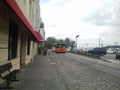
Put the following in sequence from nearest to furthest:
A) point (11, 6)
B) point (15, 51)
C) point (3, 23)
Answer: point (11, 6) < point (3, 23) < point (15, 51)

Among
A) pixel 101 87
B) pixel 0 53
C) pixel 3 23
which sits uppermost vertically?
pixel 3 23

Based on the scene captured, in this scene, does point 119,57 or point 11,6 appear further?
point 119,57

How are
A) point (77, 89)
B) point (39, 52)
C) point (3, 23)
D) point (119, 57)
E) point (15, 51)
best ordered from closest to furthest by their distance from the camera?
point (77, 89) < point (3, 23) < point (15, 51) < point (119, 57) < point (39, 52)

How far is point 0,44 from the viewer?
12938 mm

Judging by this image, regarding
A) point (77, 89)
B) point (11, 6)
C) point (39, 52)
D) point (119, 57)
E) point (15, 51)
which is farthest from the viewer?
point (39, 52)

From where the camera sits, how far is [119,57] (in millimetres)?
48000

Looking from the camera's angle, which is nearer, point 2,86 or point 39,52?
point 2,86

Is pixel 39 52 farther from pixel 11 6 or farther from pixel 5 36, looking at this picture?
pixel 11 6

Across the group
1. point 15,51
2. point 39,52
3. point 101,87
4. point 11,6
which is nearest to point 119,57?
point 39,52

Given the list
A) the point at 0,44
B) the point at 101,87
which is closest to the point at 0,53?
the point at 0,44

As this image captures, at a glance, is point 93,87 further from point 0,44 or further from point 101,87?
point 0,44

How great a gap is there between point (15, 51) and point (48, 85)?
227 inches

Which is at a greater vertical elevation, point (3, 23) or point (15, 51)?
point (3, 23)

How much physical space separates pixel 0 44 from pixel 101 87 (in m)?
4.95
